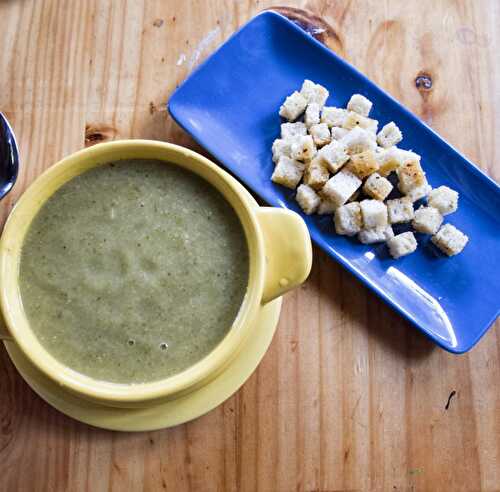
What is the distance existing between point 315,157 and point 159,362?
1.90 ft

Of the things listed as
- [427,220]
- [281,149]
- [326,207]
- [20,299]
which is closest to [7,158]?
[20,299]

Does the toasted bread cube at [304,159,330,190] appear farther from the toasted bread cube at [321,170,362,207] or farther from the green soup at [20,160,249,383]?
the green soup at [20,160,249,383]

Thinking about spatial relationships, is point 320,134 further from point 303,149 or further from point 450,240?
point 450,240

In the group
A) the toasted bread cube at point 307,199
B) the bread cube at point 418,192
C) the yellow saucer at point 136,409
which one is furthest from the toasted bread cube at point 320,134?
the yellow saucer at point 136,409

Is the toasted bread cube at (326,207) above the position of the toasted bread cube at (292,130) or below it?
below

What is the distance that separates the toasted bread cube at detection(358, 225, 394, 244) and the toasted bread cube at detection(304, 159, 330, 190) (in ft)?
0.45

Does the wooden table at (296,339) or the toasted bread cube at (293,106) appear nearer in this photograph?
the wooden table at (296,339)

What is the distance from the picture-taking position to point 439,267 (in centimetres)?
142

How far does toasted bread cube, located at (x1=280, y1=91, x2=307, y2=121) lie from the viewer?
57.3 inches

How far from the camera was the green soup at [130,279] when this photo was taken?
1.13 metres

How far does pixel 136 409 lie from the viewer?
→ 121 cm

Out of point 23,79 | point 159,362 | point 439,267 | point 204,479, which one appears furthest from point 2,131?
point 439,267

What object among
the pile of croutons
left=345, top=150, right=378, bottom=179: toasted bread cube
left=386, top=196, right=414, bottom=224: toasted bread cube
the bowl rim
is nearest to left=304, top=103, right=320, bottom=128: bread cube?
the pile of croutons

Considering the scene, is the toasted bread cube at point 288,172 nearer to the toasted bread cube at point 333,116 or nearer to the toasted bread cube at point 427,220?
the toasted bread cube at point 333,116
